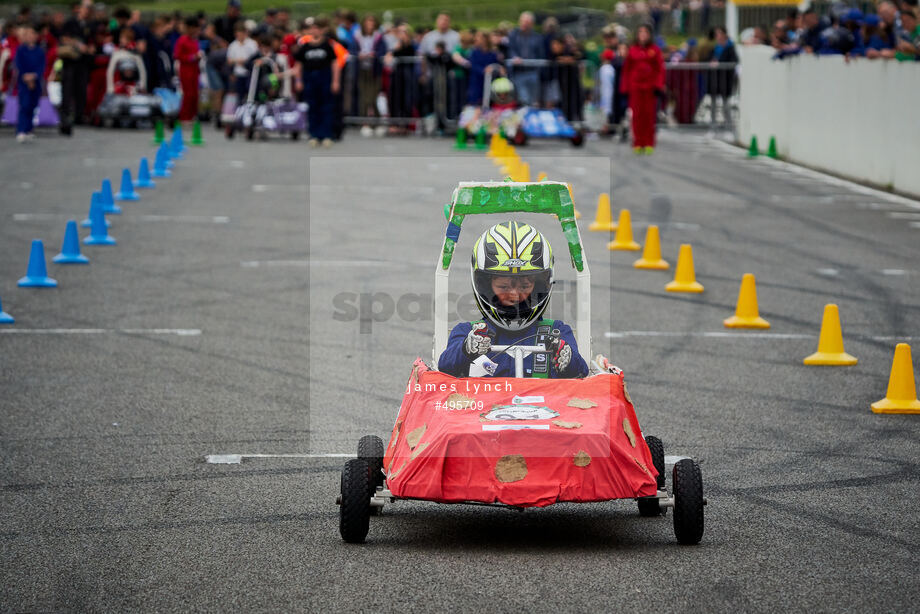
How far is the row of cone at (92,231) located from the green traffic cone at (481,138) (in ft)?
23.3

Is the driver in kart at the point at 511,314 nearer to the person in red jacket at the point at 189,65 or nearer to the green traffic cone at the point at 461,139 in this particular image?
the green traffic cone at the point at 461,139

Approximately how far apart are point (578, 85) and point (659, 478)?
26.4 meters

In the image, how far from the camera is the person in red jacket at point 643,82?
89.1 ft

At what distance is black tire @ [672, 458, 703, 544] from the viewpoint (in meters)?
6.27

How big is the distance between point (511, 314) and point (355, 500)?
1.36 meters

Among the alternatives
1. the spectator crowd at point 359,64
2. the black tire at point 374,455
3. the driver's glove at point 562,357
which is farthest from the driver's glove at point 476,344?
the spectator crowd at point 359,64

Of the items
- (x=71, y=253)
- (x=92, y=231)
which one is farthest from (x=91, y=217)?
(x=71, y=253)

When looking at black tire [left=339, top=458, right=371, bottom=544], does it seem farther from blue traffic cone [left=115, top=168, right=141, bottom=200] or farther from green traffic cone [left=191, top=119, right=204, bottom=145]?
green traffic cone [left=191, top=119, right=204, bottom=145]

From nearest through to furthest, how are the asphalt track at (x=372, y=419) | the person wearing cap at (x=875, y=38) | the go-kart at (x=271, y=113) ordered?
1. the asphalt track at (x=372, y=419)
2. the person wearing cap at (x=875, y=38)
3. the go-kart at (x=271, y=113)

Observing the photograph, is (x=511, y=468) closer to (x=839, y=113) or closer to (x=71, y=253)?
(x=71, y=253)

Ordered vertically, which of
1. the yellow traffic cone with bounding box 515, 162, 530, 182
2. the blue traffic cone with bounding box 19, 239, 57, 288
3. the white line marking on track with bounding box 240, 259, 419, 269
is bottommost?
the white line marking on track with bounding box 240, 259, 419, 269

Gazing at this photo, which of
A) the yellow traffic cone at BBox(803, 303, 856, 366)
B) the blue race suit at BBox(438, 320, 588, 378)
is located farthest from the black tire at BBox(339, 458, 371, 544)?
the yellow traffic cone at BBox(803, 303, 856, 366)

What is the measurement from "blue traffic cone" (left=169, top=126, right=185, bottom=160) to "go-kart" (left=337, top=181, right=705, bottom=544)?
2064 cm

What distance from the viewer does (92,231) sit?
16.5 meters
